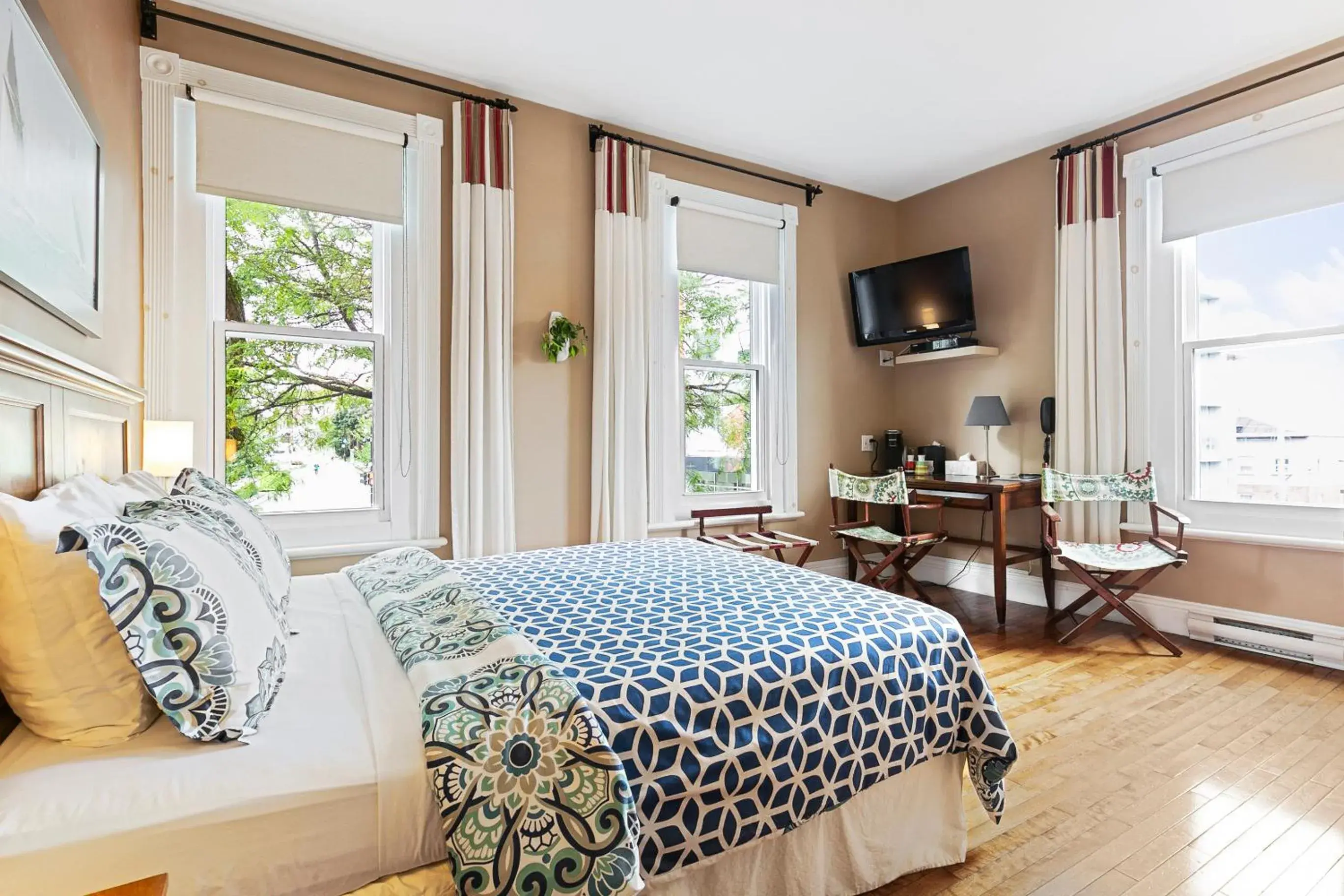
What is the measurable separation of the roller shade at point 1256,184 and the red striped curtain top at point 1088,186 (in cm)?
23

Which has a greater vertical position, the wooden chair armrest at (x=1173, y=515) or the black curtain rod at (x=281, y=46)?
the black curtain rod at (x=281, y=46)

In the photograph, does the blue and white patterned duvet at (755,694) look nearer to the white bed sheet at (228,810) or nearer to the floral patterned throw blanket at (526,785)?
the floral patterned throw blanket at (526,785)

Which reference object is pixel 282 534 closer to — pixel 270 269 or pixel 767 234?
pixel 270 269

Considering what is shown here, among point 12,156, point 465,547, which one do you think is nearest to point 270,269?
point 465,547

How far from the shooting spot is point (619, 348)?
378 centimetres

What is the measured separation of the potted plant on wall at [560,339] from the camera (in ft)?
11.7

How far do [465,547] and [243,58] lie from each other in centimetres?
232

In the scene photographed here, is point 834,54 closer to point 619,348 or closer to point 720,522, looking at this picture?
point 619,348

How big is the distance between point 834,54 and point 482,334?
2104 mm

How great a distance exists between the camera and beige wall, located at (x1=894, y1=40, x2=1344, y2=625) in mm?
3238

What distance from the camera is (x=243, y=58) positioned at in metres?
2.91

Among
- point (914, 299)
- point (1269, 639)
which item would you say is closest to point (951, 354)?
point (914, 299)

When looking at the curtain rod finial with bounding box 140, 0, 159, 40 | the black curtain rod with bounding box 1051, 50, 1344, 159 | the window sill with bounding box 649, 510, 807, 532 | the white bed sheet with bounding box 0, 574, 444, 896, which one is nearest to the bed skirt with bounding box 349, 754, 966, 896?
the white bed sheet with bounding box 0, 574, 444, 896

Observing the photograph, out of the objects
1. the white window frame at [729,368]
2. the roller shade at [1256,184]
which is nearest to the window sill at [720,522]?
the white window frame at [729,368]
